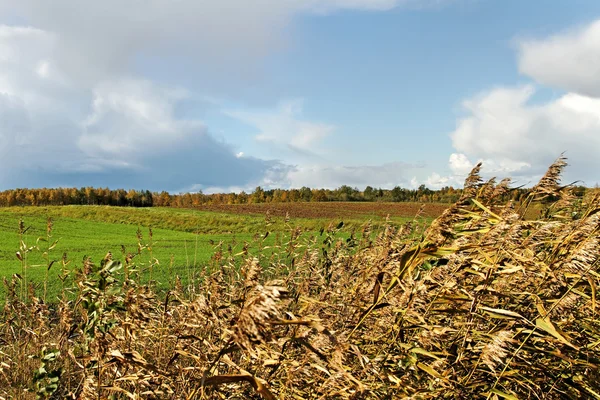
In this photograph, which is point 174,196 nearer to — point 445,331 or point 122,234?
point 122,234

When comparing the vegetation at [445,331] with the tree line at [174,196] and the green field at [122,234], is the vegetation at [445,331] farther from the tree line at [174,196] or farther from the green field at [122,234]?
the tree line at [174,196]

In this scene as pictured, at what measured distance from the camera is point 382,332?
7.83ft

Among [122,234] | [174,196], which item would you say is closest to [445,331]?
[122,234]

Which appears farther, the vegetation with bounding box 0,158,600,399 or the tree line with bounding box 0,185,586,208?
the tree line with bounding box 0,185,586,208

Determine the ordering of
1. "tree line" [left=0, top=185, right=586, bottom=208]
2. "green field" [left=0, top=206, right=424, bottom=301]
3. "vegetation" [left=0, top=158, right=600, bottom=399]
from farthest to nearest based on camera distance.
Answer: "tree line" [left=0, top=185, right=586, bottom=208] < "green field" [left=0, top=206, right=424, bottom=301] < "vegetation" [left=0, top=158, right=600, bottom=399]

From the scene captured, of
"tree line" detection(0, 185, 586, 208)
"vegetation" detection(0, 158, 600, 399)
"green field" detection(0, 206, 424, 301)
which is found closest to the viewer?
"vegetation" detection(0, 158, 600, 399)

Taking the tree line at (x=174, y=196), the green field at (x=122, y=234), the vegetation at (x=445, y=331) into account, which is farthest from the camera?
the tree line at (x=174, y=196)

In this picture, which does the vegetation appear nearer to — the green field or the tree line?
the green field

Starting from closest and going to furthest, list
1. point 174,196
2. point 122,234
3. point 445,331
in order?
point 445,331 → point 122,234 → point 174,196

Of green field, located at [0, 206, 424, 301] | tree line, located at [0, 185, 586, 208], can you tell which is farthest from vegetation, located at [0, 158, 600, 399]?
tree line, located at [0, 185, 586, 208]

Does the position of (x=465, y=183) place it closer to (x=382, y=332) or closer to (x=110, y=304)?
(x=382, y=332)

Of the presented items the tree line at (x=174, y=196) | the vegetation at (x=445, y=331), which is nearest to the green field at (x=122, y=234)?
the vegetation at (x=445, y=331)

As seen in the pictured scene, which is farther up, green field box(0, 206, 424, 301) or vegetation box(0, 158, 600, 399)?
vegetation box(0, 158, 600, 399)

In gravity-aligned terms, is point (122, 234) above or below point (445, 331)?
below
